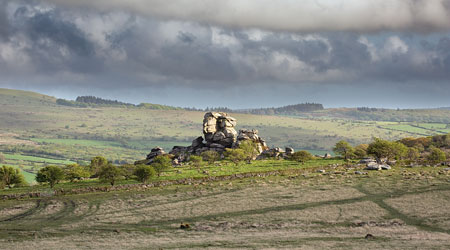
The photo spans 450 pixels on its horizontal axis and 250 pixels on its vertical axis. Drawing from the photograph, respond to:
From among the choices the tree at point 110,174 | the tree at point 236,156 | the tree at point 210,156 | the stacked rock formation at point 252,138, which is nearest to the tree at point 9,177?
the tree at point 110,174

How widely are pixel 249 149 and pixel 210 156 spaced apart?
46.2ft

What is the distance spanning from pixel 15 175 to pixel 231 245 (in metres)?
80.7

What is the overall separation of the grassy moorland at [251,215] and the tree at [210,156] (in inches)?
1514

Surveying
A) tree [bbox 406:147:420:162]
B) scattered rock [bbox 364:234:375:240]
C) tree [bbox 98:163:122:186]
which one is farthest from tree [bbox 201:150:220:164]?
scattered rock [bbox 364:234:375:240]

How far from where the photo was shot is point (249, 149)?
148500 millimetres

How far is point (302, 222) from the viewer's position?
6216 centimetres

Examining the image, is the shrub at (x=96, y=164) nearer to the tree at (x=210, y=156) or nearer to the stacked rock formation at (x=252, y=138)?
the tree at (x=210, y=156)

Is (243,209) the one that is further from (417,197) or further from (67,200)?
(67,200)

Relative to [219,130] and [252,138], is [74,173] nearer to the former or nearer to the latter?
[219,130]

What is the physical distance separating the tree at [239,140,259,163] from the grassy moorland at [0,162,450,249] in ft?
135

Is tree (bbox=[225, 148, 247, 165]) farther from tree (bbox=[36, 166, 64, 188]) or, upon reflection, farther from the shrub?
tree (bbox=[36, 166, 64, 188])

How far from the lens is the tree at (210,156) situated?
470ft

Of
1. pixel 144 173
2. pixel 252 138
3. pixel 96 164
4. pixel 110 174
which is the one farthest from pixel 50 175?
pixel 252 138

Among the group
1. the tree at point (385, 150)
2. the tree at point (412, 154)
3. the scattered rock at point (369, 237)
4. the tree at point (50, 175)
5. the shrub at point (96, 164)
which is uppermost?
the tree at point (385, 150)
